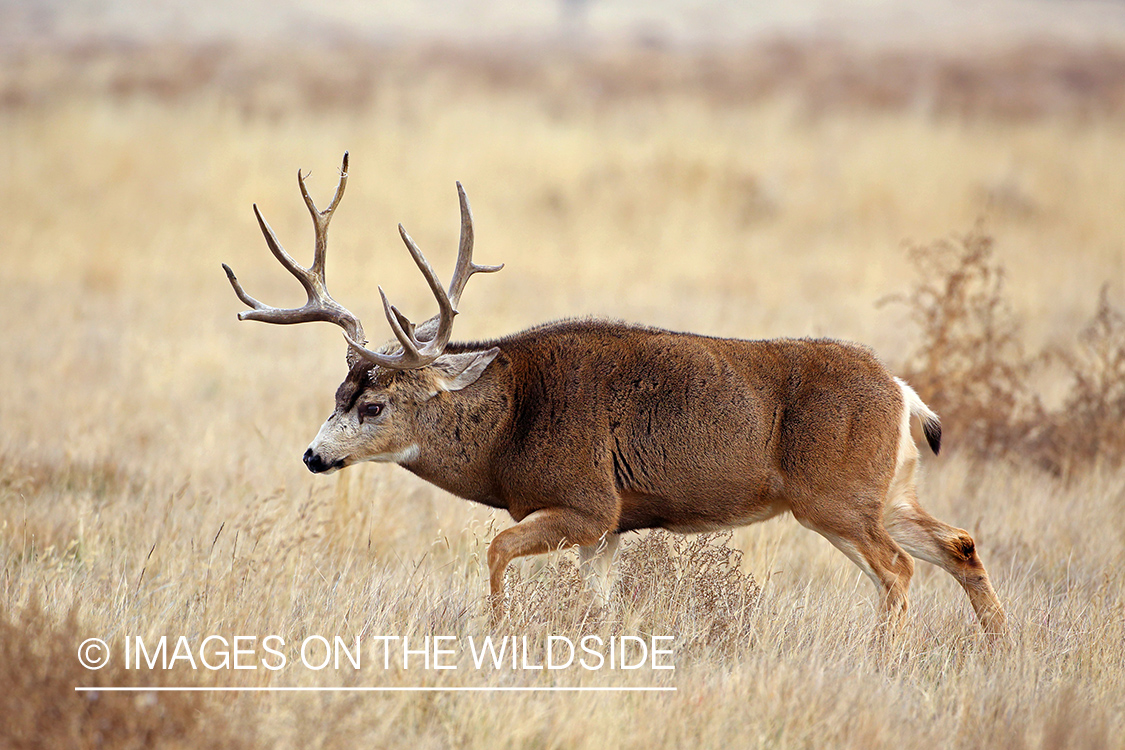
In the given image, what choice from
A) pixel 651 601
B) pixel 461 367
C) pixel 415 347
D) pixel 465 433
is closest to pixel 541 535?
pixel 651 601

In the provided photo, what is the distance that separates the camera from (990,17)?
67375mm

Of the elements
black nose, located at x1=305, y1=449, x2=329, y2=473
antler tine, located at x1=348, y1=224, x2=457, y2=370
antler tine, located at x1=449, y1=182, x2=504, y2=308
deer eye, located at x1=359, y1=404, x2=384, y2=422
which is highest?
antler tine, located at x1=449, y1=182, x2=504, y2=308

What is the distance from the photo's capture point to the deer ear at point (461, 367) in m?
5.57

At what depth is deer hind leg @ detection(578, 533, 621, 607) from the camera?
223 inches

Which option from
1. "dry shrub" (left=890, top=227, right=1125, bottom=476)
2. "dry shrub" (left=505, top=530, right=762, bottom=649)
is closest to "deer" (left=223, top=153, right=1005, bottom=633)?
"dry shrub" (left=505, top=530, right=762, bottom=649)

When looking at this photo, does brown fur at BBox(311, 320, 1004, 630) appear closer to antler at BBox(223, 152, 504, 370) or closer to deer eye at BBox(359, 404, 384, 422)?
deer eye at BBox(359, 404, 384, 422)

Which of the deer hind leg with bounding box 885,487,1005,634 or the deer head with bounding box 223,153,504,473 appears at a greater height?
the deer head with bounding box 223,153,504,473

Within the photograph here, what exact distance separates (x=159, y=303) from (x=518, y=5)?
68.6 m

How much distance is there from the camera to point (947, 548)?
219 inches

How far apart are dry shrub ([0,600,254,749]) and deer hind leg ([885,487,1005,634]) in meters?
3.48

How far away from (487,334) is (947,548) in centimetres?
787

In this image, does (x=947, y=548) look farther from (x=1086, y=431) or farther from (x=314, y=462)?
(x=1086, y=431)

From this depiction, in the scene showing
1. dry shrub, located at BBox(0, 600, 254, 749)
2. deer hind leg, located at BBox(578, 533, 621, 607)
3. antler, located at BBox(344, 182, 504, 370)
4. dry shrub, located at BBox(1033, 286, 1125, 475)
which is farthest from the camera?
dry shrub, located at BBox(1033, 286, 1125, 475)

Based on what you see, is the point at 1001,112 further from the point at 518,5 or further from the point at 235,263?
the point at 518,5
